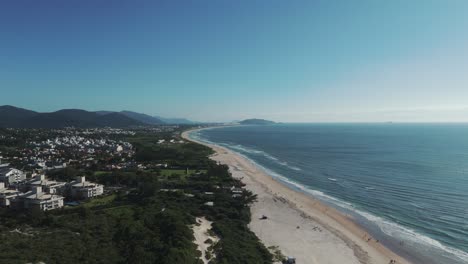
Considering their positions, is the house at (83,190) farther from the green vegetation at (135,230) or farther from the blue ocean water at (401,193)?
the blue ocean water at (401,193)

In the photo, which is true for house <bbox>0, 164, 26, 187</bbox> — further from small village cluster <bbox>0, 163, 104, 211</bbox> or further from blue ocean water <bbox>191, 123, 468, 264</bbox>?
blue ocean water <bbox>191, 123, 468, 264</bbox>

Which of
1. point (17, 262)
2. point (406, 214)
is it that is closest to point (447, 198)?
point (406, 214)

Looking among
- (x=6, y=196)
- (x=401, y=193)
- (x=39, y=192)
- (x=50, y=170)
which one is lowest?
(x=50, y=170)

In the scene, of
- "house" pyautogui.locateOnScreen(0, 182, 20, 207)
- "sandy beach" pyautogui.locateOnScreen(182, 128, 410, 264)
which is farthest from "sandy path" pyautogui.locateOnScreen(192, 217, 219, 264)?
"house" pyautogui.locateOnScreen(0, 182, 20, 207)

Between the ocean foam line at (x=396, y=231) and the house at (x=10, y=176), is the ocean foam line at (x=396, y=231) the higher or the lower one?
the lower one

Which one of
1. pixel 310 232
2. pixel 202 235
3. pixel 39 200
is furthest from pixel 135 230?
pixel 310 232

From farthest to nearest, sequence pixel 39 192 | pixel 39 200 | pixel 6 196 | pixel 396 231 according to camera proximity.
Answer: pixel 39 192 → pixel 6 196 → pixel 39 200 → pixel 396 231

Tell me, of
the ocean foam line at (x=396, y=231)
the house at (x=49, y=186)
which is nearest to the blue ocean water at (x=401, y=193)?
the ocean foam line at (x=396, y=231)

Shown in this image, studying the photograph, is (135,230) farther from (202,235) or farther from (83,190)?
(83,190)
